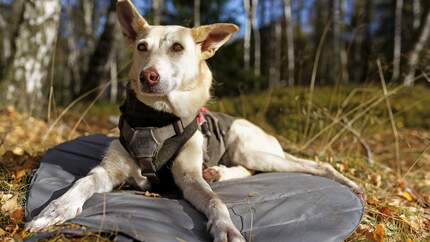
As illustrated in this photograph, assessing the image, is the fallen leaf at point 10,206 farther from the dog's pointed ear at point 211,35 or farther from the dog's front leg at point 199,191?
the dog's pointed ear at point 211,35

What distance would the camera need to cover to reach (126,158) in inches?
129

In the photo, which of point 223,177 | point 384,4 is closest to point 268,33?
point 384,4

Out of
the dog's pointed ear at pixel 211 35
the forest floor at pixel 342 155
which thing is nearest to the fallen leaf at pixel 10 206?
the forest floor at pixel 342 155

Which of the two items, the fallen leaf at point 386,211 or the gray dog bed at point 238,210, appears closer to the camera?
the gray dog bed at point 238,210

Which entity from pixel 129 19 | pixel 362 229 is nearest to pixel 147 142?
pixel 129 19

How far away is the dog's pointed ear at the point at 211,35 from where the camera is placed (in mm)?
3531

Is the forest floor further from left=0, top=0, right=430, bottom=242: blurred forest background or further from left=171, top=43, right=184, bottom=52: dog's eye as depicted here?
left=171, top=43, right=184, bottom=52: dog's eye

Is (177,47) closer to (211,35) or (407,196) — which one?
(211,35)

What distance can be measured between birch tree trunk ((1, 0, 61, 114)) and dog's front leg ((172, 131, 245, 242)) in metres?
4.17

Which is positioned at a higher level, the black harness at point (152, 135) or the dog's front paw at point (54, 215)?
the black harness at point (152, 135)

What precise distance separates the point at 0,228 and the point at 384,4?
3286 cm

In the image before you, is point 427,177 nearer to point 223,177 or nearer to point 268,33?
point 223,177

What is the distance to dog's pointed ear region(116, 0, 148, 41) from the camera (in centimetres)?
347

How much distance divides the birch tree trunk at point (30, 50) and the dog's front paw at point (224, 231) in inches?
196
